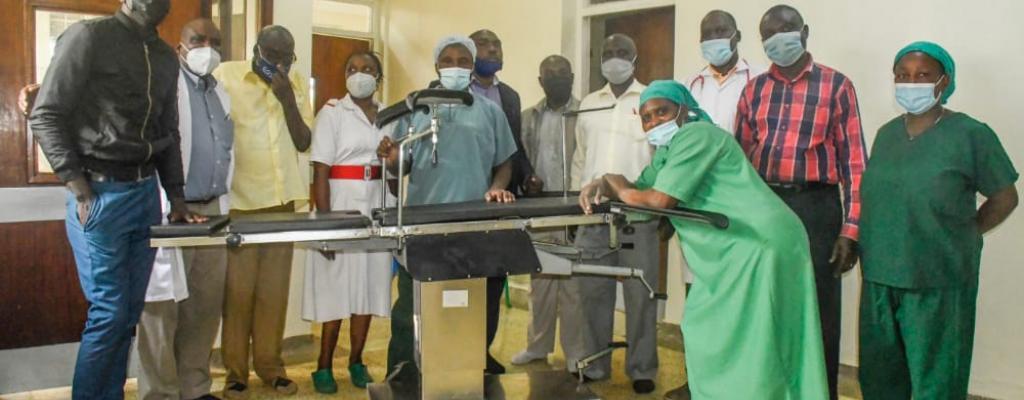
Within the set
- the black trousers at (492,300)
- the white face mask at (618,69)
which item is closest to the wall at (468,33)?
the white face mask at (618,69)

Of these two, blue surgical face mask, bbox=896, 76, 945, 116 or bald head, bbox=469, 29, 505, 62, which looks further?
bald head, bbox=469, 29, 505, 62

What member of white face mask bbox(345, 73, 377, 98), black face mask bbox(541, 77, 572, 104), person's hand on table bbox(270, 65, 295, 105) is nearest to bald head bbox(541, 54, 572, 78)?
black face mask bbox(541, 77, 572, 104)

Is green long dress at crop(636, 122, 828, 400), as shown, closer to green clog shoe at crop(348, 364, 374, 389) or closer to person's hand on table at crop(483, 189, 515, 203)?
person's hand on table at crop(483, 189, 515, 203)

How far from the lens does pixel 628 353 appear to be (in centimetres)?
376

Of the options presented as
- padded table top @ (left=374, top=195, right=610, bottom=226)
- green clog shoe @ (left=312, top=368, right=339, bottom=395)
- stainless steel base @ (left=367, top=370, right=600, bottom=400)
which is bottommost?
green clog shoe @ (left=312, top=368, right=339, bottom=395)

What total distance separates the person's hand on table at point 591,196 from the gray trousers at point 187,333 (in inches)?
58.2

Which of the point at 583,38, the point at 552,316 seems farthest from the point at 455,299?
the point at 583,38

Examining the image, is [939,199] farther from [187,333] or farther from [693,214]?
[187,333]

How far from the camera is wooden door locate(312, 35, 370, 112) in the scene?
6715 mm

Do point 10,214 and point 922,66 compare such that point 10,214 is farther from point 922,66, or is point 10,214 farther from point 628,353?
point 922,66

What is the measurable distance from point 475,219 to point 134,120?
43.8 inches

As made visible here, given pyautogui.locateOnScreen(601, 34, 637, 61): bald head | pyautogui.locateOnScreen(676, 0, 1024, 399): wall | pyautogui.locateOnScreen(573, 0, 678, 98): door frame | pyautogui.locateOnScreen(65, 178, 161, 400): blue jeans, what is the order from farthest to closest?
pyautogui.locateOnScreen(573, 0, 678, 98): door frame
pyautogui.locateOnScreen(601, 34, 637, 61): bald head
pyautogui.locateOnScreen(676, 0, 1024, 399): wall
pyautogui.locateOnScreen(65, 178, 161, 400): blue jeans

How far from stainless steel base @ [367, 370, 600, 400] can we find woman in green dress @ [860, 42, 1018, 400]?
1042 mm

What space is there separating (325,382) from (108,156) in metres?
1.43
